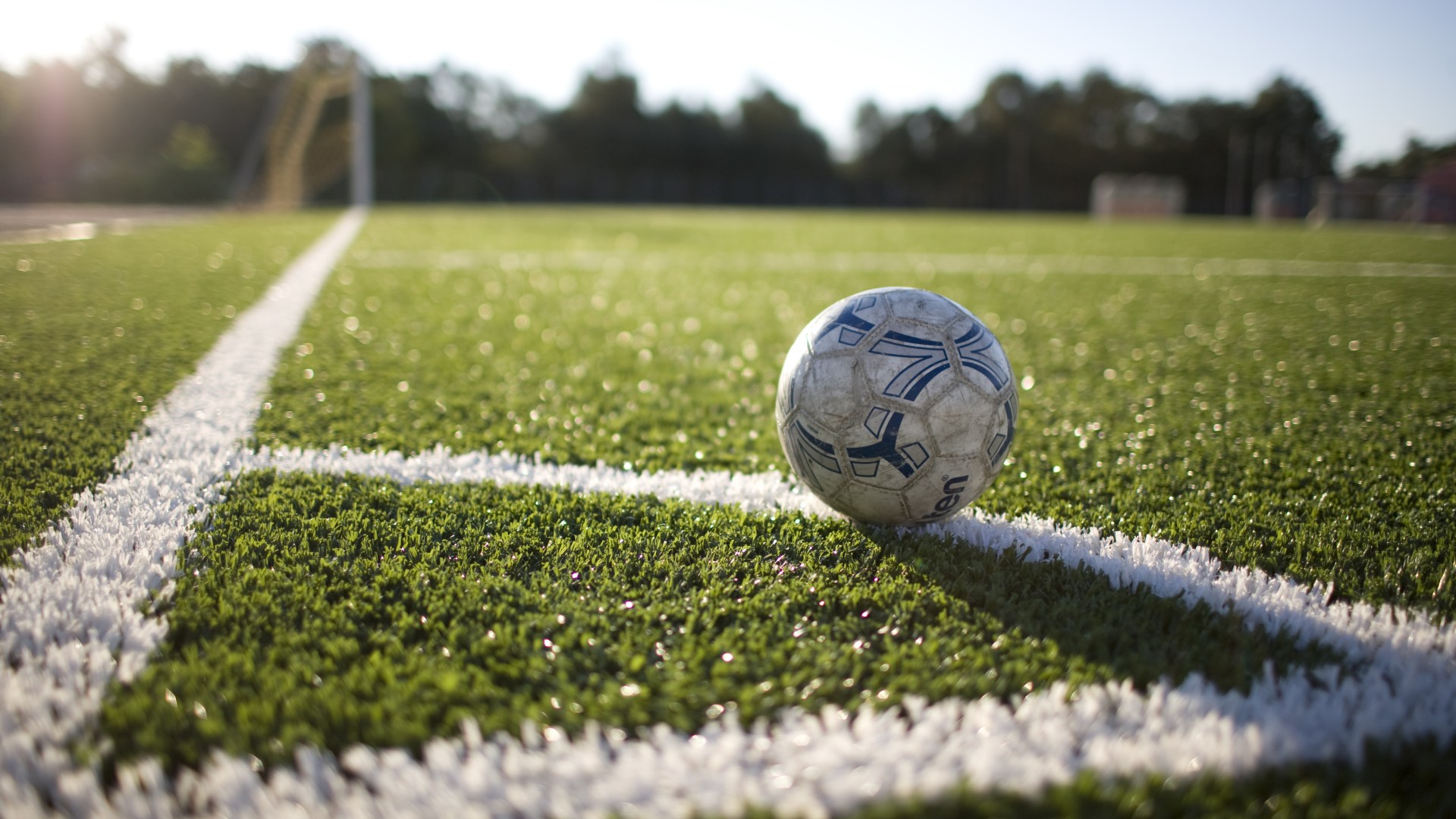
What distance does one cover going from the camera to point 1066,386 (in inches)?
152

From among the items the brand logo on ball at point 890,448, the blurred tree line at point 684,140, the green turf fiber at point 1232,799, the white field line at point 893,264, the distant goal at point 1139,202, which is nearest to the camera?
the green turf fiber at point 1232,799

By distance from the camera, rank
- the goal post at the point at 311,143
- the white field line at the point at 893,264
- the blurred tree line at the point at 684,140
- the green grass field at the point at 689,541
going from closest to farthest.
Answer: the green grass field at the point at 689,541 < the white field line at the point at 893,264 < the goal post at the point at 311,143 < the blurred tree line at the point at 684,140

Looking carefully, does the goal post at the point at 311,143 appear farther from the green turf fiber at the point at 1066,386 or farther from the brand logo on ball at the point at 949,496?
the brand logo on ball at the point at 949,496

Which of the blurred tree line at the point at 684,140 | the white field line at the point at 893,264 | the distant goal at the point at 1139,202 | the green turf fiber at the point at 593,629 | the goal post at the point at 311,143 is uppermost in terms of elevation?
the blurred tree line at the point at 684,140

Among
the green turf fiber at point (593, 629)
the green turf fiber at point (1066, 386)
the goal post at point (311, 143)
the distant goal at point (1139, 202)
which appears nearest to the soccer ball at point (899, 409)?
the green turf fiber at point (593, 629)

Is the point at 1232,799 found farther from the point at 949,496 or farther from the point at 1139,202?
the point at 1139,202

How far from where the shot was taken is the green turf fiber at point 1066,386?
2.30 m

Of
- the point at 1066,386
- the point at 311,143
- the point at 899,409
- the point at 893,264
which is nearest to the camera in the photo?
the point at 899,409

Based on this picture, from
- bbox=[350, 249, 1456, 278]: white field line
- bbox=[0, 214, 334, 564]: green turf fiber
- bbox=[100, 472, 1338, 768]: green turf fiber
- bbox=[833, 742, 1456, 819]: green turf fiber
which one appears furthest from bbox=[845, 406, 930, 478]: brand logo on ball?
bbox=[350, 249, 1456, 278]: white field line

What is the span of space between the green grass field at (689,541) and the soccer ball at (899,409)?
0.15 meters

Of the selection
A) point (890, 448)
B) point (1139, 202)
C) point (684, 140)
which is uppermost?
point (684, 140)

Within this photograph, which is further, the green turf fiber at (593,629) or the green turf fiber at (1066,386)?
the green turf fiber at (1066,386)

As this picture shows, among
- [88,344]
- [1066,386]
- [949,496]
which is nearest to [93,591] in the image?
[949,496]

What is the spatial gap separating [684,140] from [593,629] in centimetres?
6065
